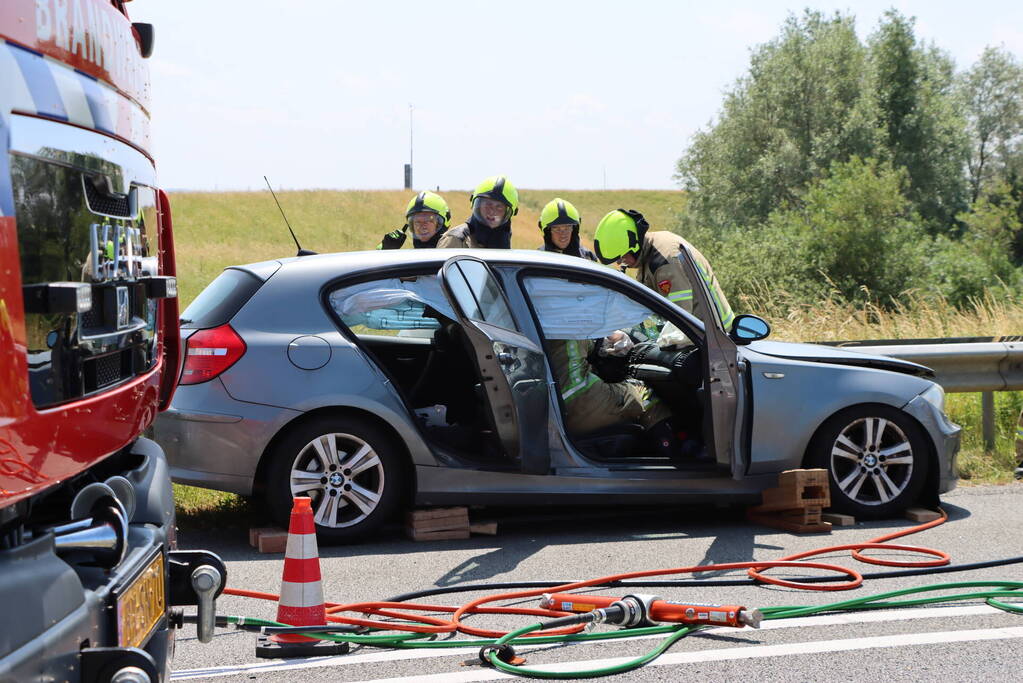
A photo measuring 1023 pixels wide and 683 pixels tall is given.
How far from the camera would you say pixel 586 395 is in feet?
23.4

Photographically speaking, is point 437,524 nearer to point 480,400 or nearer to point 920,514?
point 480,400

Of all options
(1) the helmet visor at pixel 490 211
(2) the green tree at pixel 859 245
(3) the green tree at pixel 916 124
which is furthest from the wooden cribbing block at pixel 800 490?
(3) the green tree at pixel 916 124

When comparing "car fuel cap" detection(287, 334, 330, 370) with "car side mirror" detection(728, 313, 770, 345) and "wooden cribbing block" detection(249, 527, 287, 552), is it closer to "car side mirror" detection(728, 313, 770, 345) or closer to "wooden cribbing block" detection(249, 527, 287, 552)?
"wooden cribbing block" detection(249, 527, 287, 552)

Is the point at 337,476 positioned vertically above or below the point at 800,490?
above

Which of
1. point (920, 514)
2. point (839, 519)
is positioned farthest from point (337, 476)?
point (920, 514)

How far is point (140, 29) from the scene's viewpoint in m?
3.67

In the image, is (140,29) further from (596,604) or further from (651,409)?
(651,409)

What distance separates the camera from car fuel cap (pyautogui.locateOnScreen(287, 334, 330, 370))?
658 cm

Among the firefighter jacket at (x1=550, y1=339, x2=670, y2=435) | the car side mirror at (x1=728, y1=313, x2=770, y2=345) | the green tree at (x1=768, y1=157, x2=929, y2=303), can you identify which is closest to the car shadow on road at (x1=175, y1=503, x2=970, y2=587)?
the firefighter jacket at (x1=550, y1=339, x2=670, y2=435)

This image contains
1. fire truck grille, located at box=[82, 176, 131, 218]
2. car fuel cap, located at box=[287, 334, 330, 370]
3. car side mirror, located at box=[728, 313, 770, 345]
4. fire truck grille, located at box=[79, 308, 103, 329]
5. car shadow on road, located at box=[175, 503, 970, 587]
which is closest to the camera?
fire truck grille, located at box=[79, 308, 103, 329]

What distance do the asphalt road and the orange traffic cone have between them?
0.10 metres

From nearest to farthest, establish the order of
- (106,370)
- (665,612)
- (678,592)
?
(106,370)
(665,612)
(678,592)

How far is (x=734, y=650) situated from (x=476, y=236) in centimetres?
566

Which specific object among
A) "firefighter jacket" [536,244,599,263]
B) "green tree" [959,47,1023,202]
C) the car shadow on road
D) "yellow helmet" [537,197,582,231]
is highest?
"green tree" [959,47,1023,202]
